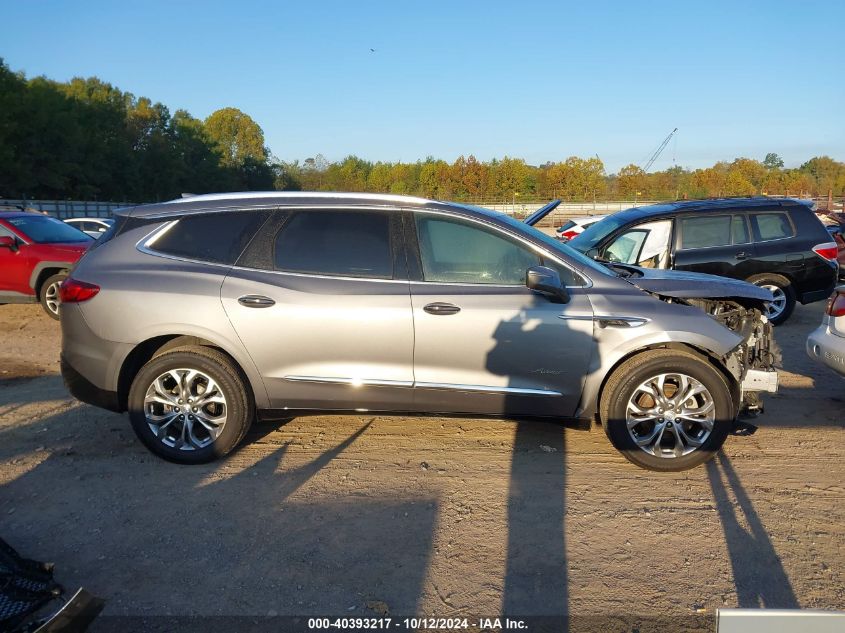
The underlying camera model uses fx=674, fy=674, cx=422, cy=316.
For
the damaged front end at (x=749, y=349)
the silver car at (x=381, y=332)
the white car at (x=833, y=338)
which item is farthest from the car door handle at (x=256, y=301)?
the white car at (x=833, y=338)

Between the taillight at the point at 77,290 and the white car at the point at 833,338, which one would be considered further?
the white car at the point at 833,338

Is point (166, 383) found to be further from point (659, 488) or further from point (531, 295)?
point (659, 488)

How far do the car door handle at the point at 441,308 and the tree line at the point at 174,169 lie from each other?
2651 cm

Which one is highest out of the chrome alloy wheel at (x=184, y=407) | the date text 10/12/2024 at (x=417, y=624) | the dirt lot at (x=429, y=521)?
the chrome alloy wheel at (x=184, y=407)

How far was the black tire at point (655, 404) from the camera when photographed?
4.41 metres

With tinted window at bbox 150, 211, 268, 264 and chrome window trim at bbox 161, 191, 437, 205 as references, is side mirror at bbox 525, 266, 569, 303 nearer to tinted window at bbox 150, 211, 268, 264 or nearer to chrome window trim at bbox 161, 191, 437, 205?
chrome window trim at bbox 161, 191, 437, 205

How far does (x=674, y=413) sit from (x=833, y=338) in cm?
215

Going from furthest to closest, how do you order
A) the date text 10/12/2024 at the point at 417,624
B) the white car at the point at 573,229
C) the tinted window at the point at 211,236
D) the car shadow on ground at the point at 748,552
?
the white car at the point at 573,229, the tinted window at the point at 211,236, the car shadow on ground at the point at 748,552, the date text 10/12/2024 at the point at 417,624

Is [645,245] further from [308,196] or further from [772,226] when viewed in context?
[308,196]

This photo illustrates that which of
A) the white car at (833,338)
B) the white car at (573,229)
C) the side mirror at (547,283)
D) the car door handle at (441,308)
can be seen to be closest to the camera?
the side mirror at (547,283)

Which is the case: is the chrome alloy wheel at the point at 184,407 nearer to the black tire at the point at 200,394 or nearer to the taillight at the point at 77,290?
the black tire at the point at 200,394

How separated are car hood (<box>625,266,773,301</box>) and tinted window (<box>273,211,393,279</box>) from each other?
1808mm

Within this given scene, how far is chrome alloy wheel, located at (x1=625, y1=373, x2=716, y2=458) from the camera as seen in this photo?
14.6ft

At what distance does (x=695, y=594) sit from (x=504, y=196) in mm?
49875
